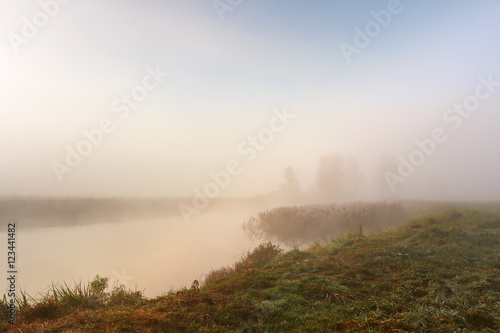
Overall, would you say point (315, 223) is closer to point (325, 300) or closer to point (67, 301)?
point (325, 300)

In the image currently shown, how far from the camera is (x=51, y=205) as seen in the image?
123 ft

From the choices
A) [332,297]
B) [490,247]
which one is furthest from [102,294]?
[490,247]

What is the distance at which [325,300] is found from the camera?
6.25 meters

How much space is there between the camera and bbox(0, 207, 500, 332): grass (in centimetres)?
493

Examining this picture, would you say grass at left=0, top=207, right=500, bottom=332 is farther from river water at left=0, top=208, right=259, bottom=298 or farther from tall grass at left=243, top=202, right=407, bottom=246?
tall grass at left=243, top=202, right=407, bottom=246

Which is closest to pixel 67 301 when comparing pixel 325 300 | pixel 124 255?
pixel 325 300

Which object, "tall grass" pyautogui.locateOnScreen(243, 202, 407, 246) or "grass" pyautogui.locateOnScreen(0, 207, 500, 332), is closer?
"grass" pyautogui.locateOnScreen(0, 207, 500, 332)

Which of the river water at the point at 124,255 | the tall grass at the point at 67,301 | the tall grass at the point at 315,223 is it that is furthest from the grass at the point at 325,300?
the tall grass at the point at 315,223

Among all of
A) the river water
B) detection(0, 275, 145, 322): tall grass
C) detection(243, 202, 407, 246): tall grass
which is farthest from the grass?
detection(243, 202, 407, 246): tall grass

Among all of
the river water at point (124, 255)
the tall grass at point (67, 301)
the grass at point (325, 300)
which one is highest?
the river water at point (124, 255)

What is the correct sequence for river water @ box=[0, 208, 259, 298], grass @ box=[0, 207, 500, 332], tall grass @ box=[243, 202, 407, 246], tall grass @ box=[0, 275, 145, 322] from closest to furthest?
1. grass @ box=[0, 207, 500, 332]
2. tall grass @ box=[0, 275, 145, 322]
3. river water @ box=[0, 208, 259, 298]
4. tall grass @ box=[243, 202, 407, 246]

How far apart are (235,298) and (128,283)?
26.5 ft

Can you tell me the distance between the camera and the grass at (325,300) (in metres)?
4.93

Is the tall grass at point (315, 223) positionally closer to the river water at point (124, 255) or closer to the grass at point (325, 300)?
the river water at point (124, 255)
